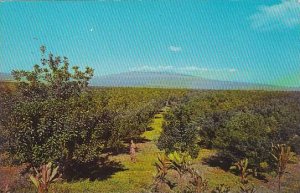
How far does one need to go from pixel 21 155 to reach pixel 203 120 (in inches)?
703

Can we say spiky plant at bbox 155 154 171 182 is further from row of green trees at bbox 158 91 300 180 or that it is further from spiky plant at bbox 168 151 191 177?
row of green trees at bbox 158 91 300 180

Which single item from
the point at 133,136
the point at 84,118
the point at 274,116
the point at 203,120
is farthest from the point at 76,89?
the point at 274,116

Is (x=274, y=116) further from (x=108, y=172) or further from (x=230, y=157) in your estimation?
(x=108, y=172)

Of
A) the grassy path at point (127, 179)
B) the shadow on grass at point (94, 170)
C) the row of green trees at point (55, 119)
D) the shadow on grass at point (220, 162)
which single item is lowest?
the shadow on grass at point (220, 162)

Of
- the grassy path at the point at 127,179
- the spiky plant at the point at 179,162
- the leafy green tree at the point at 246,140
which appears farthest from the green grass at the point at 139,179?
the leafy green tree at the point at 246,140

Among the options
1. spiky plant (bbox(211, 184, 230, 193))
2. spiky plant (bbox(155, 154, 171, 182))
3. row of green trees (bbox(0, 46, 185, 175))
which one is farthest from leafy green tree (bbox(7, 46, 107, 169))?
spiky plant (bbox(211, 184, 230, 193))

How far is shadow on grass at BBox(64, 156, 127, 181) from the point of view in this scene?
2394 centimetres

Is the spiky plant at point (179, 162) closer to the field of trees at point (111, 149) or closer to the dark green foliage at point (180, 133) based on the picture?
the field of trees at point (111, 149)

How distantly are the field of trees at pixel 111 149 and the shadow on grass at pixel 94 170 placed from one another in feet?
0.20

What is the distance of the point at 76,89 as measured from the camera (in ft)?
85.3

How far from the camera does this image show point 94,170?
2553 cm

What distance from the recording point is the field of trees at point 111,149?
65.8ft

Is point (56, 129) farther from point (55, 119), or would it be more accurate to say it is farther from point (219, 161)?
point (219, 161)

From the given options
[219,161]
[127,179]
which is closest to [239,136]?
[219,161]
